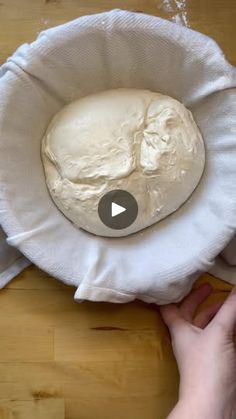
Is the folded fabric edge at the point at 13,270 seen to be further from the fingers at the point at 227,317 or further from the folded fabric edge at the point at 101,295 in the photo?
the fingers at the point at 227,317

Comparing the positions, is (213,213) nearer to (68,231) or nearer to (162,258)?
(162,258)

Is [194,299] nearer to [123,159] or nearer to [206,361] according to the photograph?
[206,361]

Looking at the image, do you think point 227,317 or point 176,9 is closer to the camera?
point 227,317

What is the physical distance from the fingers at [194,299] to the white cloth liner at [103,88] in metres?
0.05

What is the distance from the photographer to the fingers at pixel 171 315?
0.88m

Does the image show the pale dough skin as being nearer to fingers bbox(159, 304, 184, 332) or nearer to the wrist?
fingers bbox(159, 304, 184, 332)

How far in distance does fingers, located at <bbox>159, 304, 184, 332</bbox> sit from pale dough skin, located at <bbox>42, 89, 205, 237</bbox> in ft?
0.49

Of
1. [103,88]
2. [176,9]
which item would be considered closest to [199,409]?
[103,88]

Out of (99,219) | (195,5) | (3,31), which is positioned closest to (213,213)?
(99,219)

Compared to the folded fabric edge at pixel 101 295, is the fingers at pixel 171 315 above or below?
below
